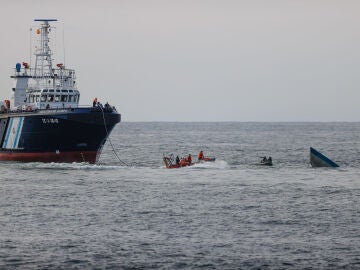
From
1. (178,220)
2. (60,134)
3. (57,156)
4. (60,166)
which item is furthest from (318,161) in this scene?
(178,220)

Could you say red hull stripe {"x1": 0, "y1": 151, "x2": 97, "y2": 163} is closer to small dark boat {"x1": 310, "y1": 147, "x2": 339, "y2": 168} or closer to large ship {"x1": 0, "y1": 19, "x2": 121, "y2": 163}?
large ship {"x1": 0, "y1": 19, "x2": 121, "y2": 163}

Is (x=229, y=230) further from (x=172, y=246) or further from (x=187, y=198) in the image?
(x=187, y=198)

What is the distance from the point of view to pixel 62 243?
35.4 metres

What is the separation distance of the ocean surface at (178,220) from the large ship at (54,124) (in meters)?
4.24

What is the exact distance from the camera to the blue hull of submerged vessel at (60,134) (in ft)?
243

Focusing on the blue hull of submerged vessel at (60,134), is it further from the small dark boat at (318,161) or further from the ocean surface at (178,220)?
the small dark boat at (318,161)

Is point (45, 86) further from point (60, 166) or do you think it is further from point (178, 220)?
point (178, 220)

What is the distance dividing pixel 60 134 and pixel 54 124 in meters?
1.23

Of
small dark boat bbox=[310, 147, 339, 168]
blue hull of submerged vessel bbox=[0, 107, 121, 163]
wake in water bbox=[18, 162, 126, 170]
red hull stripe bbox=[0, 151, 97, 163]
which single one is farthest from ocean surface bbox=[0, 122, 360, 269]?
small dark boat bbox=[310, 147, 339, 168]

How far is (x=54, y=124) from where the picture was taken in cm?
7412

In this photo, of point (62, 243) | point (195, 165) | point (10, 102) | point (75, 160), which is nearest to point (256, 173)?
point (195, 165)

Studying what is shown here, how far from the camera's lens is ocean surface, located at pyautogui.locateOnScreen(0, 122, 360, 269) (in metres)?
32.2

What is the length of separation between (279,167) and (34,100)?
96.3ft

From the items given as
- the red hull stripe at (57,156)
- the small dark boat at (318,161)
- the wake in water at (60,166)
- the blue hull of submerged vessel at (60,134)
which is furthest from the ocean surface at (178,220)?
the small dark boat at (318,161)
